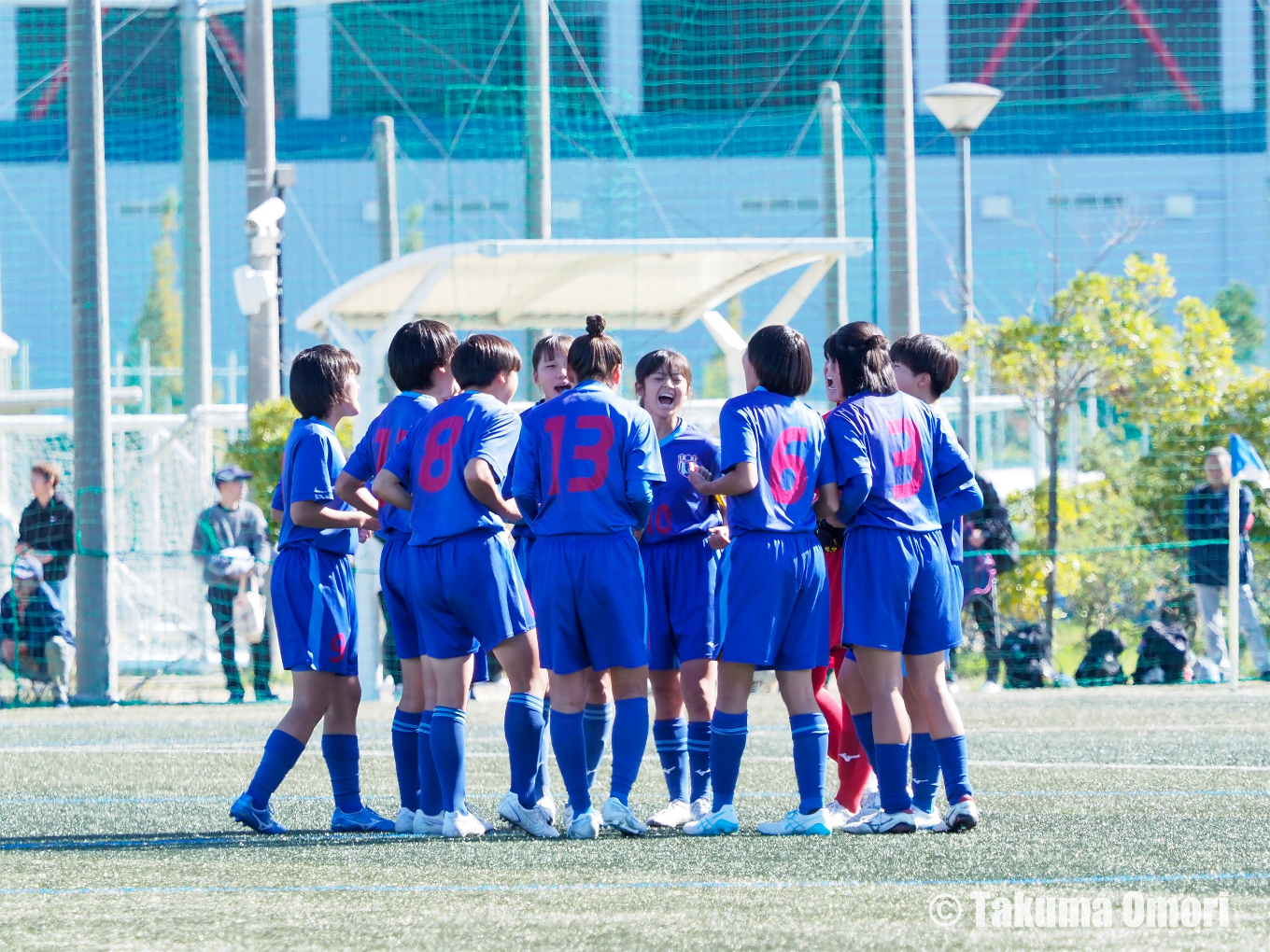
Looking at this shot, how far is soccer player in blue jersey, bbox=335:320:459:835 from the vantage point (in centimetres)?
588

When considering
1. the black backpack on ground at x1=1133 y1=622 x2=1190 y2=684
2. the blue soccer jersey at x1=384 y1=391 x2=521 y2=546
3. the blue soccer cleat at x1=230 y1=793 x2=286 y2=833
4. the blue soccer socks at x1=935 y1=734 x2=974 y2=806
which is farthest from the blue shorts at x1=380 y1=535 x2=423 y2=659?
the black backpack on ground at x1=1133 y1=622 x2=1190 y2=684

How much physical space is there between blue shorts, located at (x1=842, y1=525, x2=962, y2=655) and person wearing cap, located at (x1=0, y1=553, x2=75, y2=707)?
341 inches

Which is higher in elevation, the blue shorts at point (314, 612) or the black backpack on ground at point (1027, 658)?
the blue shorts at point (314, 612)

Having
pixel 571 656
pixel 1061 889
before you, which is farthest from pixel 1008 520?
pixel 1061 889

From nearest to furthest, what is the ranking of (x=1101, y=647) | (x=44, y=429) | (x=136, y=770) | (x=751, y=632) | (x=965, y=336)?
(x=751, y=632), (x=136, y=770), (x=1101, y=647), (x=965, y=336), (x=44, y=429)

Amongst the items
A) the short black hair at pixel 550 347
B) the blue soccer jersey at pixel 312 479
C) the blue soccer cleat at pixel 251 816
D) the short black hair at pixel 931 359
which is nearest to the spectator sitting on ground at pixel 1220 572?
the short black hair at pixel 931 359

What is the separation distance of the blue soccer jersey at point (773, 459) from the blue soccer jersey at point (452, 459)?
2.31ft

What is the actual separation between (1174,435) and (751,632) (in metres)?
9.53

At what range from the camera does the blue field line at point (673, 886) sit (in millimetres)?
4516

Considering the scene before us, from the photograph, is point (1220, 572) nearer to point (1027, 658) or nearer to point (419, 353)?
point (1027, 658)

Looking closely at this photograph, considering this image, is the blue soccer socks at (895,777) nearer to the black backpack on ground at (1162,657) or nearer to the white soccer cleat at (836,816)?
the white soccer cleat at (836,816)

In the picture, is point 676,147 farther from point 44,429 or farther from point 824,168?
point 44,429

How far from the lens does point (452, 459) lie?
18.7ft

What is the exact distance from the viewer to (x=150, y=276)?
4197cm
